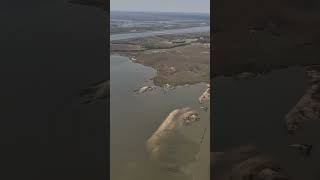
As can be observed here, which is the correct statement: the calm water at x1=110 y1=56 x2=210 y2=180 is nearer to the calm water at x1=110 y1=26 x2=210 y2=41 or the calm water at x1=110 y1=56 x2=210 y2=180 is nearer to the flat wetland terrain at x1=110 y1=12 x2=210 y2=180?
the flat wetland terrain at x1=110 y1=12 x2=210 y2=180

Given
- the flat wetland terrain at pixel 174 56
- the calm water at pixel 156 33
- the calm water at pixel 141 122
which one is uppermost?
the calm water at pixel 156 33

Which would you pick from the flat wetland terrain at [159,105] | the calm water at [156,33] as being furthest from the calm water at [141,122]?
the calm water at [156,33]

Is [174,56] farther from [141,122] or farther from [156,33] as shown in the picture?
[141,122]

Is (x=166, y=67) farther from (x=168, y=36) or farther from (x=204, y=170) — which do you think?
(x=204, y=170)
